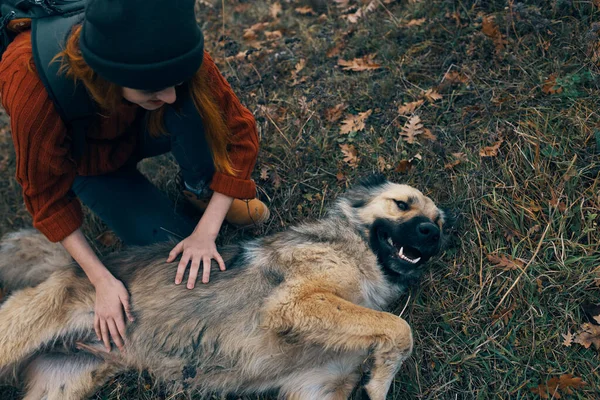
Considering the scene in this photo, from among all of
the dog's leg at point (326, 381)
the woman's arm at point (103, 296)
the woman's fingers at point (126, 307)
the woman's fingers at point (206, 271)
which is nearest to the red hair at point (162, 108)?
the woman's fingers at point (206, 271)

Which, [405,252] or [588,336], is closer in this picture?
[588,336]

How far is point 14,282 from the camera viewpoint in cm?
406

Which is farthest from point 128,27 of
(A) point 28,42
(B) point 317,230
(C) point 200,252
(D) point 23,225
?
(D) point 23,225

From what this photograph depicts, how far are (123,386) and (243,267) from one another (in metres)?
1.34

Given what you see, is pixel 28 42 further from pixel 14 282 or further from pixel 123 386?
pixel 123 386

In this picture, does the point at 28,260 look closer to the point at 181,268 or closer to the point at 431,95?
the point at 181,268

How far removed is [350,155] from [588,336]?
7.81 feet

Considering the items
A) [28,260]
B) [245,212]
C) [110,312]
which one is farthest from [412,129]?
[28,260]

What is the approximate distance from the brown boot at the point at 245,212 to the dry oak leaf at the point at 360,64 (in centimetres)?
181

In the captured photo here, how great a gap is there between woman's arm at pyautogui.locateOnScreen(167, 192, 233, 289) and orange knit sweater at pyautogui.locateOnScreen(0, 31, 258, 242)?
0.13 m

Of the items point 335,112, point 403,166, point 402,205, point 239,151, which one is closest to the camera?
point 239,151

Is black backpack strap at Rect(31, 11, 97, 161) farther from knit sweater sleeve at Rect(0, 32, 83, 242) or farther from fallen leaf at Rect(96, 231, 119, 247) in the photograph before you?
fallen leaf at Rect(96, 231, 119, 247)

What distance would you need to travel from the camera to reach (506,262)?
11.5 ft

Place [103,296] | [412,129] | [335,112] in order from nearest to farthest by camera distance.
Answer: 1. [103,296]
2. [412,129]
3. [335,112]
